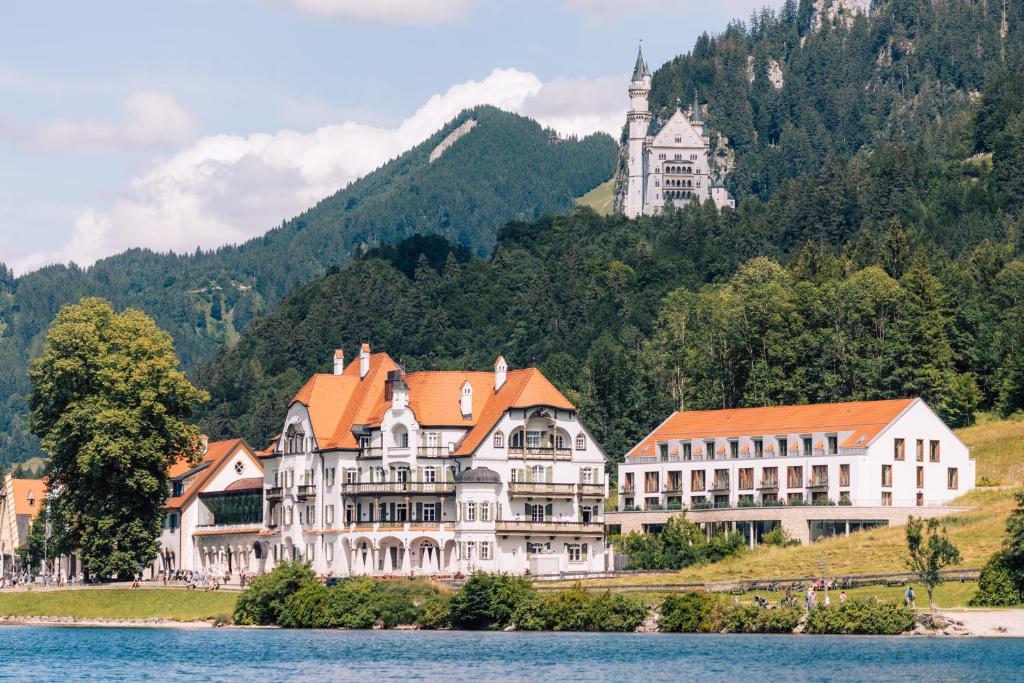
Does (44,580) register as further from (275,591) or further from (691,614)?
(691,614)

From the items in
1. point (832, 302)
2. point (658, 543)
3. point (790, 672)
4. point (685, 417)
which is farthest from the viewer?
point (832, 302)

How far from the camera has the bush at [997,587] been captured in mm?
93688

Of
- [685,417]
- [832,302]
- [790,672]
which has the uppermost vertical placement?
[832,302]

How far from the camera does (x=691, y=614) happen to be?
9650cm

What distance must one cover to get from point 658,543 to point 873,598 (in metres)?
30.2

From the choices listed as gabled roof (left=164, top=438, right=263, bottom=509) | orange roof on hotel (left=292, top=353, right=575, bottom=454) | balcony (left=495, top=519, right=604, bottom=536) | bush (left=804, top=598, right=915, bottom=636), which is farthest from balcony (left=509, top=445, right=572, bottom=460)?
Result: bush (left=804, top=598, right=915, bottom=636)

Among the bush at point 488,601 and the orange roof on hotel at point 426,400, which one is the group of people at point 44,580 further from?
the bush at point 488,601

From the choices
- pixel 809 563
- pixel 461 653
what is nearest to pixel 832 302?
pixel 809 563

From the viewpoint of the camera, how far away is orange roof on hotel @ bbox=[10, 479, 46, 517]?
18225 cm

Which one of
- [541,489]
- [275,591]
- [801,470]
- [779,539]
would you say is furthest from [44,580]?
[801,470]

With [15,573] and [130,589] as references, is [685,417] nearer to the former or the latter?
[130,589]

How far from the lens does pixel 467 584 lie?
338 ft

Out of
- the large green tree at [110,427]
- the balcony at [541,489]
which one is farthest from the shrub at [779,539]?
the large green tree at [110,427]

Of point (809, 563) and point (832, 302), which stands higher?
point (832, 302)
